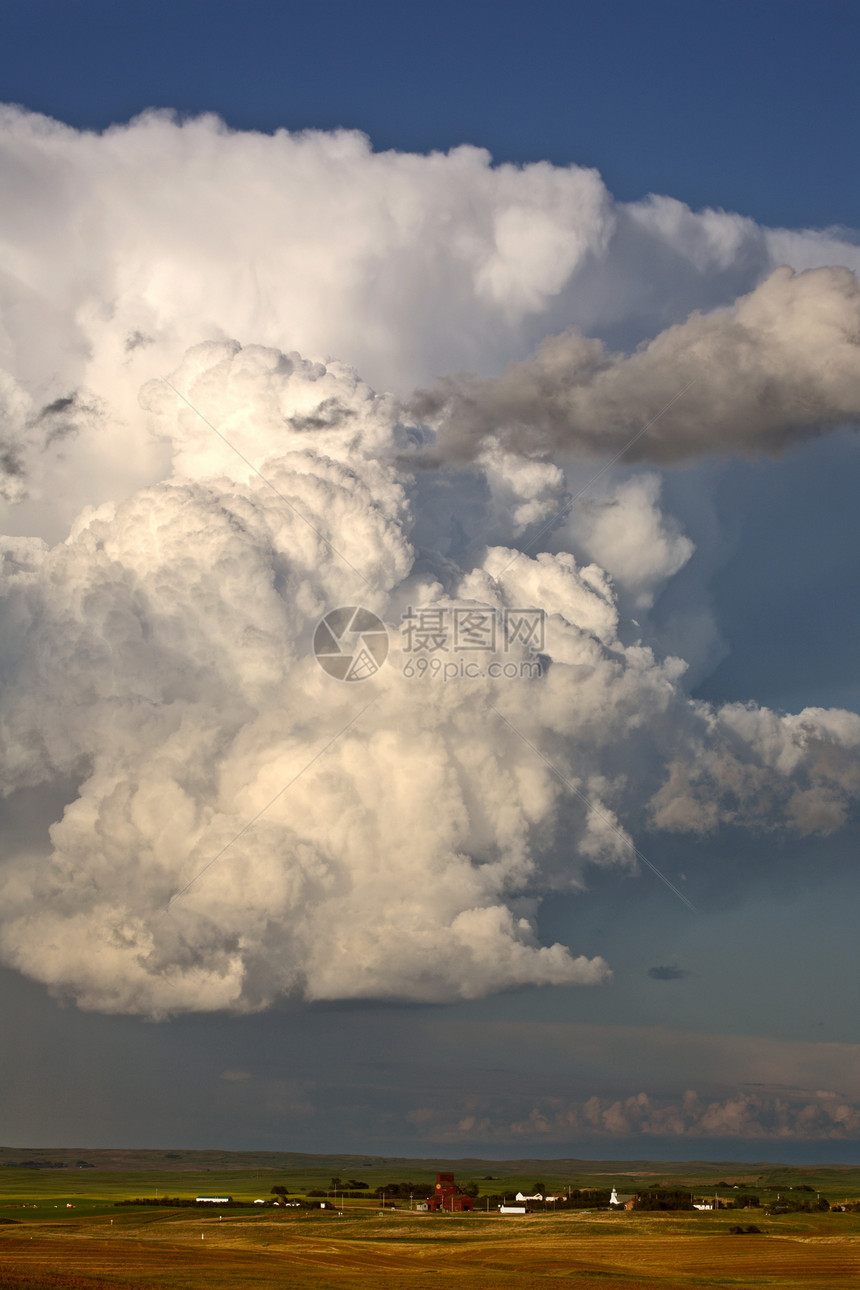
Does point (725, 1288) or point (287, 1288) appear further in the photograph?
point (725, 1288)

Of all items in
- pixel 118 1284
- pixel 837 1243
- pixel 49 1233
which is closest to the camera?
pixel 118 1284

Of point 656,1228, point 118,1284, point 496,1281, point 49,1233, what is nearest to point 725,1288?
point 496,1281

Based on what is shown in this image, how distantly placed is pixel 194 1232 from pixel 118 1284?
8801 cm

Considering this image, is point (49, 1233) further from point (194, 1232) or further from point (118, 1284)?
point (118, 1284)

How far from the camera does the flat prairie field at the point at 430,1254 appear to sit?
10919 cm

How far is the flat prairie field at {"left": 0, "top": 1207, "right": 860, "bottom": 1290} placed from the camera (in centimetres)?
10919

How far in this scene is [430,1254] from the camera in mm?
142375

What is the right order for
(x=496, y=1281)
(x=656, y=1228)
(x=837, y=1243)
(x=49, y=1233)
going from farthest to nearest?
1. (x=656, y=1228)
2. (x=49, y=1233)
3. (x=837, y=1243)
4. (x=496, y=1281)

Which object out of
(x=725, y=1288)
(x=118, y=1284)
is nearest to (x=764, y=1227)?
(x=725, y=1288)

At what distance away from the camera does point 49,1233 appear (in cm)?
17300

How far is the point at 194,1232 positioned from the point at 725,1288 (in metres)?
91.2

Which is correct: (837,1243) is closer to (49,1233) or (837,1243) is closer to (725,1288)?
(725,1288)

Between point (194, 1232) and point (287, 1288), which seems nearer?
point (287, 1288)

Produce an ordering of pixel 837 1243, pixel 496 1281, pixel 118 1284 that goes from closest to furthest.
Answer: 1. pixel 118 1284
2. pixel 496 1281
3. pixel 837 1243
